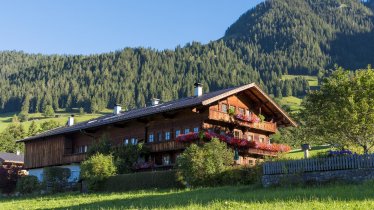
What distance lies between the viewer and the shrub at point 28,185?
43156 mm

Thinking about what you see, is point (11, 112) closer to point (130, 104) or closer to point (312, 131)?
point (130, 104)

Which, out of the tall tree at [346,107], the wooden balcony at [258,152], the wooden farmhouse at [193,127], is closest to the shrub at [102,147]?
the wooden farmhouse at [193,127]

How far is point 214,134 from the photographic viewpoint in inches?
1467

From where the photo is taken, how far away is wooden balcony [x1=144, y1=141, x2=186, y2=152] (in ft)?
130

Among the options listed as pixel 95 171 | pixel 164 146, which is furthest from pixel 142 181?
pixel 164 146

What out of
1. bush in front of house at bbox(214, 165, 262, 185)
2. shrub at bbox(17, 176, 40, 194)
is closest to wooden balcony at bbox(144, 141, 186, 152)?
bush in front of house at bbox(214, 165, 262, 185)

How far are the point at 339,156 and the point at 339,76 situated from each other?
42.5 ft

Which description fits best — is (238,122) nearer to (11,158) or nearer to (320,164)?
(320,164)

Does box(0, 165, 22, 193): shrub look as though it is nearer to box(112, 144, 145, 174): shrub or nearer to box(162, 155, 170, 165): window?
box(112, 144, 145, 174): shrub

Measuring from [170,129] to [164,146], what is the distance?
7.39 ft

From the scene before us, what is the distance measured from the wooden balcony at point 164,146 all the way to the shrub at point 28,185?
1134cm

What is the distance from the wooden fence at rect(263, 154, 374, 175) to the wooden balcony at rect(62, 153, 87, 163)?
2703 cm

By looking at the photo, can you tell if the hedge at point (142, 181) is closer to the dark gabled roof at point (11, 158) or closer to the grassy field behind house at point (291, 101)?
the dark gabled roof at point (11, 158)

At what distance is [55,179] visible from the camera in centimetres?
4331
